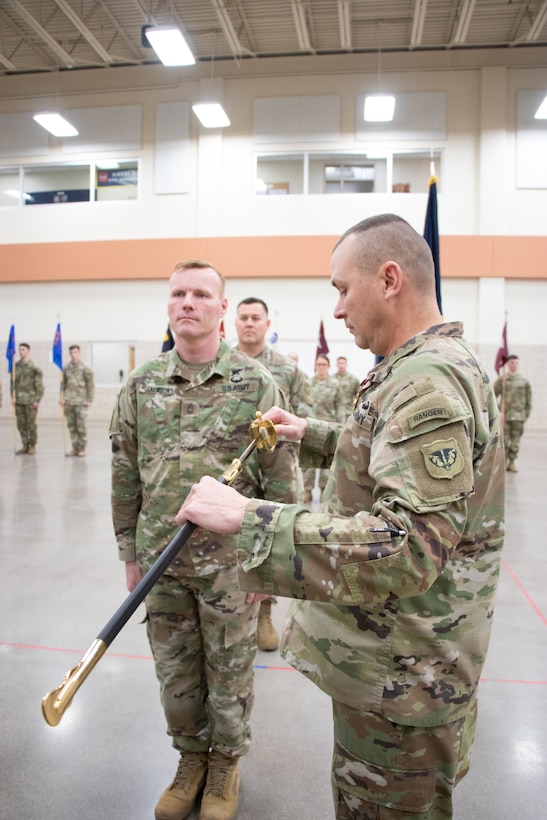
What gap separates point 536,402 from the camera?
1355 cm

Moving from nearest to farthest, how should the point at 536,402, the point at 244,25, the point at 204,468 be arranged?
the point at 204,468 < the point at 244,25 < the point at 536,402

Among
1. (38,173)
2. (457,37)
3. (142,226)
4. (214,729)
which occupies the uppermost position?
(457,37)

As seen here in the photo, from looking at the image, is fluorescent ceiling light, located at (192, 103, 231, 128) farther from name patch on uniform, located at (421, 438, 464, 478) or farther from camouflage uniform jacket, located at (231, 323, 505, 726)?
name patch on uniform, located at (421, 438, 464, 478)

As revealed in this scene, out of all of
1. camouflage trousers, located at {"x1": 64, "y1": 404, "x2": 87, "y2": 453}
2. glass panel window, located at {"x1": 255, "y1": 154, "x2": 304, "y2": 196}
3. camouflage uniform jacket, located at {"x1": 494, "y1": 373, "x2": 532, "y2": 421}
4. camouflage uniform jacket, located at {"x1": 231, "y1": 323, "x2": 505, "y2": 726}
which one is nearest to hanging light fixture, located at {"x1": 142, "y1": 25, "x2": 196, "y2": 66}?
glass panel window, located at {"x1": 255, "y1": 154, "x2": 304, "y2": 196}

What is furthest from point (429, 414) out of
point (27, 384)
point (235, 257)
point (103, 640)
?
point (235, 257)

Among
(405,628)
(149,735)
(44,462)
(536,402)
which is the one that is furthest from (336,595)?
(536,402)

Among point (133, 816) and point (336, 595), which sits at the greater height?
point (336, 595)

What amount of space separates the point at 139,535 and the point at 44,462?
26.9 feet

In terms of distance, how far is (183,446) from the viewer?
205 centimetres

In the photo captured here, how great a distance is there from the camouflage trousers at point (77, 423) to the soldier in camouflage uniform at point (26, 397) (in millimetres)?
613

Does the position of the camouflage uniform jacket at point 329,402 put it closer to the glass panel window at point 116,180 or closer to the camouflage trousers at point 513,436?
the camouflage trousers at point 513,436

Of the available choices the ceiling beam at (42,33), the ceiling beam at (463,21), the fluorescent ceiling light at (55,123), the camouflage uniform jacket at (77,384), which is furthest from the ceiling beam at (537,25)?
the camouflage uniform jacket at (77,384)

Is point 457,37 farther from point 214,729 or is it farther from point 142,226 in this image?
point 214,729

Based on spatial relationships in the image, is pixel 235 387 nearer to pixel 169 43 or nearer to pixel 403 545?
pixel 403 545
